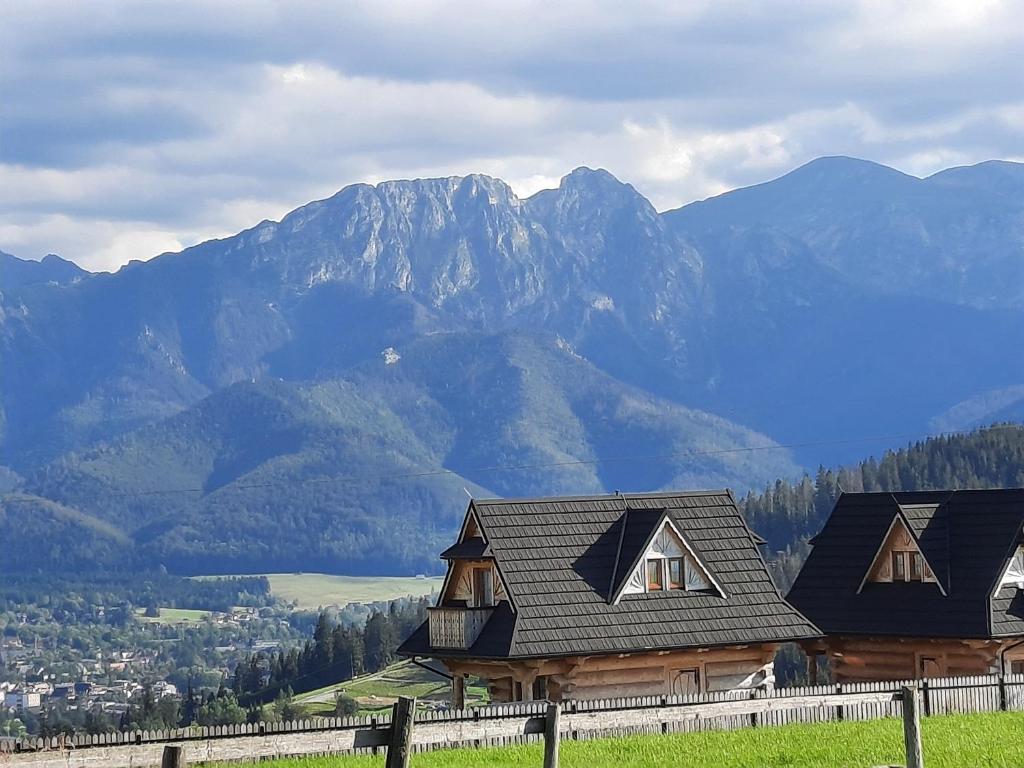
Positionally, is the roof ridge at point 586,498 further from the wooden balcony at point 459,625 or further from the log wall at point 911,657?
the log wall at point 911,657

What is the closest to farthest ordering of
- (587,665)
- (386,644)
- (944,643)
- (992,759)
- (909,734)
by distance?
1. (909,734)
2. (992,759)
3. (587,665)
4. (944,643)
5. (386,644)

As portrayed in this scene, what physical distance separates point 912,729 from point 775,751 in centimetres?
538

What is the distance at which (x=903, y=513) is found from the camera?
49812 mm

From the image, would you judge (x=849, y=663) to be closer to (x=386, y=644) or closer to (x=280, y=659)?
(x=386, y=644)

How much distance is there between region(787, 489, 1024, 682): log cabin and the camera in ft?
156

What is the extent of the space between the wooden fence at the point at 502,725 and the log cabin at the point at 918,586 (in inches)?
283

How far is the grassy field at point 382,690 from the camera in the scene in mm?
150500

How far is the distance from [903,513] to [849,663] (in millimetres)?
4388

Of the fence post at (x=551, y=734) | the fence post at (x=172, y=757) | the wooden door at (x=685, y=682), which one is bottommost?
the fence post at (x=172, y=757)

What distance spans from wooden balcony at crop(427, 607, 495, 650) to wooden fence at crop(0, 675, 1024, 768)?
21.2 ft

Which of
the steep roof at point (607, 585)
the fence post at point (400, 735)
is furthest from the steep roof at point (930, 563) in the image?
the fence post at point (400, 735)

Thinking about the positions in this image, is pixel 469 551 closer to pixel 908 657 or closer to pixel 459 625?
pixel 459 625

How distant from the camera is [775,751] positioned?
29531mm

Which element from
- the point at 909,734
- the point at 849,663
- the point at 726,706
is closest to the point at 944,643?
the point at 849,663
